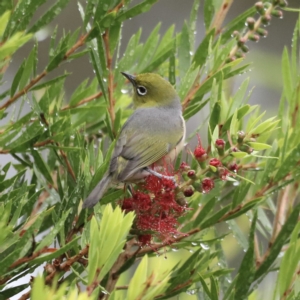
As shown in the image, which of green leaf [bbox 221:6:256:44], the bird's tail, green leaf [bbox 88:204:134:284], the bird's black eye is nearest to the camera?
green leaf [bbox 88:204:134:284]

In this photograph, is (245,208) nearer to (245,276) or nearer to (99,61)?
(245,276)

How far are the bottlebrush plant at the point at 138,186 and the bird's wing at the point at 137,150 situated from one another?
0.73 ft

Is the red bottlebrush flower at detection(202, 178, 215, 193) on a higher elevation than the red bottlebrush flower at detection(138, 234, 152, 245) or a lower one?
higher

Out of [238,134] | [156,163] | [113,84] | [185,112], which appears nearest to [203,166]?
[238,134]

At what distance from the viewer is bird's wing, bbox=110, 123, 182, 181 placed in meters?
1.39

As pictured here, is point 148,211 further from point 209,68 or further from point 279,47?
point 279,47

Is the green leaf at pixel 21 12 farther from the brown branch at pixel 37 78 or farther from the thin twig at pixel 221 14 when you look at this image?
the thin twig at pixel 221 14

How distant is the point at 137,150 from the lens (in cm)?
158

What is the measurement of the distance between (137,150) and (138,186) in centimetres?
40

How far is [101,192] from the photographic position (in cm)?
91

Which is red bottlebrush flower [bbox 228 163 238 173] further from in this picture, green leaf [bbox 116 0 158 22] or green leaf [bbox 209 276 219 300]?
A: green leaf [bbox 116 0 158 22]

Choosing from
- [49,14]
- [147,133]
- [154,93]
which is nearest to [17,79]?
[49,14]

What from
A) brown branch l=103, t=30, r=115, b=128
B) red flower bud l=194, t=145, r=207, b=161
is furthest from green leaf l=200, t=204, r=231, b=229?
brown branch l=103, t=30, r=115, b=128

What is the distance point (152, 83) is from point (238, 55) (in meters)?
0.88
